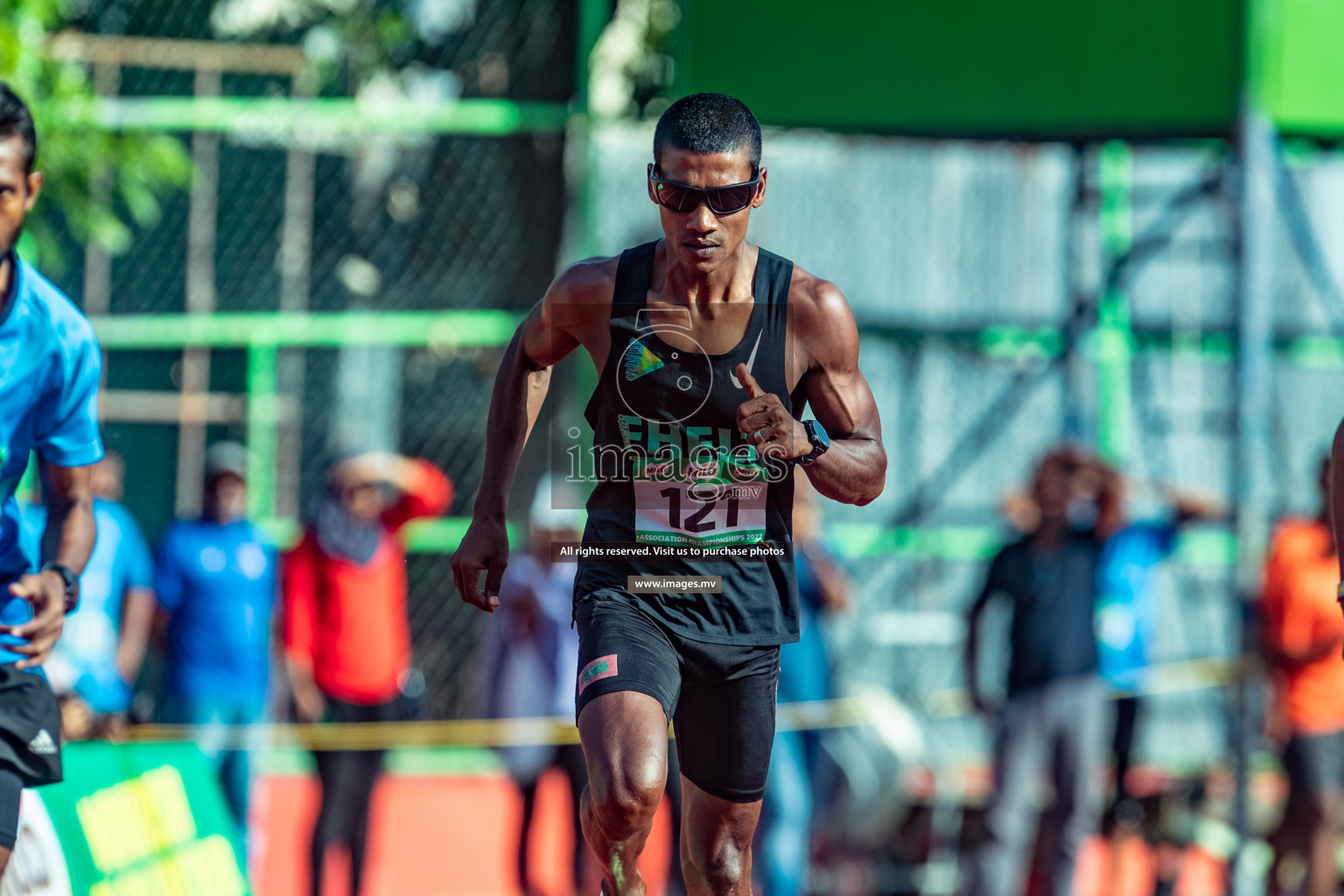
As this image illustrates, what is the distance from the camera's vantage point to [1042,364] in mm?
11023

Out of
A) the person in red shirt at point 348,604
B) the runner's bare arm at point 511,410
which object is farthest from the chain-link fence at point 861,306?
the runner's bare arm at point 511,410

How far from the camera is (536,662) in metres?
7.82

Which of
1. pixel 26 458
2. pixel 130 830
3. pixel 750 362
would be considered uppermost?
pixel 750 362

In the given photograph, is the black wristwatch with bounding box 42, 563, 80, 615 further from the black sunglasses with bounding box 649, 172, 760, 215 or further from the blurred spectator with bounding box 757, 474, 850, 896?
the blurred spectator with bounding box 757, 474, 850, 896

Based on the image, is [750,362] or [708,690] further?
[708,690]

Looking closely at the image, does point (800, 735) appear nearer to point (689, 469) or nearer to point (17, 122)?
point (689, 469)

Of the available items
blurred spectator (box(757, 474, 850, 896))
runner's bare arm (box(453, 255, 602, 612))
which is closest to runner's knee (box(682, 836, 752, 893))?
runner's bare arm (box(453, 255, 602, 612))

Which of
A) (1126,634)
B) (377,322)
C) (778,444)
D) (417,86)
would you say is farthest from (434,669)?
(778,444)

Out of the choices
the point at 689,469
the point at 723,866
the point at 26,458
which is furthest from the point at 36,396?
the point at 723,866

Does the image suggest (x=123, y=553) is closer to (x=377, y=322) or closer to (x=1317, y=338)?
(x=377, y=322)

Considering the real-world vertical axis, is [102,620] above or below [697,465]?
below

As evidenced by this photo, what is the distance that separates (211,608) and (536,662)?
1809mm

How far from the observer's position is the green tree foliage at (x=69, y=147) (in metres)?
7.61

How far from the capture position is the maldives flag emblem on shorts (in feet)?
12.4
